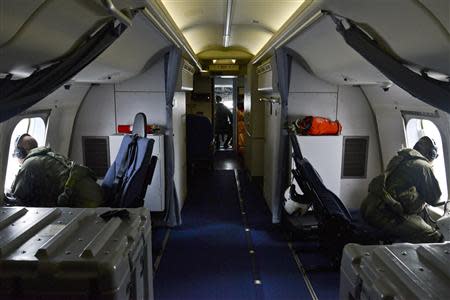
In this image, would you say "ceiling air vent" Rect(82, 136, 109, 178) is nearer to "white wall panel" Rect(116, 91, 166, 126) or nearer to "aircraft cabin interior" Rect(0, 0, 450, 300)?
"aircraft cabin interior" Rect(0, 0, 450, 300)

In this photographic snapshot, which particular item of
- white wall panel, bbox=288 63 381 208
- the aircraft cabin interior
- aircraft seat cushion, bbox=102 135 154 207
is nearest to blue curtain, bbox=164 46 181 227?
the aircraft cabin interior

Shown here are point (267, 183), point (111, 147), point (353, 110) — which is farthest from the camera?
point (267, 183)

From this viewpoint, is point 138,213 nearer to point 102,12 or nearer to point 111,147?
point 102,12

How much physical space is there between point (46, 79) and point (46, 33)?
30 centimetres

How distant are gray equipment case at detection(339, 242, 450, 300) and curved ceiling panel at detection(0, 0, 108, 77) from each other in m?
1.97

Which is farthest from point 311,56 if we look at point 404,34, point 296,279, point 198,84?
point 198,84

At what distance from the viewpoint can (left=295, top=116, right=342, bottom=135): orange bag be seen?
5023 millimetres

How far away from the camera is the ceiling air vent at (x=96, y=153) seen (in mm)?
5465

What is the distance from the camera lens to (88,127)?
5430 millimetres

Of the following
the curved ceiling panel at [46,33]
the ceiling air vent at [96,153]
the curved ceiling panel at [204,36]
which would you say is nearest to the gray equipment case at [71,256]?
the curved ceiling panel at [46,33]

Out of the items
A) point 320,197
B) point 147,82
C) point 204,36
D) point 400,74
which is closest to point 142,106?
point 147,82

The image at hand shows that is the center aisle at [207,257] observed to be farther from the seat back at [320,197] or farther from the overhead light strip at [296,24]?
the overhead light strip at [296,24]

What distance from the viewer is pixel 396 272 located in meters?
1.35

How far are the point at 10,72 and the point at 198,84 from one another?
8.81 metres
